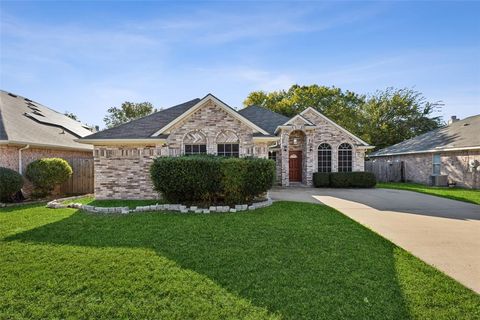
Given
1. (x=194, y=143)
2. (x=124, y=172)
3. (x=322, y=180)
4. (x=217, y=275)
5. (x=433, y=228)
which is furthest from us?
(x=322, y=180)

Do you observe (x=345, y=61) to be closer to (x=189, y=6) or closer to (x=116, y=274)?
(x=189, y=6)

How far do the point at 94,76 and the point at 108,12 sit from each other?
154 inches

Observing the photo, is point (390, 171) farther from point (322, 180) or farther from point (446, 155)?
point (322, 180)

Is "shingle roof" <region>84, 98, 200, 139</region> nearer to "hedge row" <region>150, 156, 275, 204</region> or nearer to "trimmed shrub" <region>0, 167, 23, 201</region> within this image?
"hedge row" <region>150, 156, 275, 204</region>

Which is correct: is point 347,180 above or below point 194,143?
Answer: below

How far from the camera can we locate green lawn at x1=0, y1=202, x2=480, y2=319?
3249 mm

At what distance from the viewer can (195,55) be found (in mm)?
12109

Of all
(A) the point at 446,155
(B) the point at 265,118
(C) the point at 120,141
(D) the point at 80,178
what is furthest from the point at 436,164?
(D) the point at 80,178

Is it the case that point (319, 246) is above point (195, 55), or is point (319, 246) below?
below

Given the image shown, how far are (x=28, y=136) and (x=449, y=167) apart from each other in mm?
26421

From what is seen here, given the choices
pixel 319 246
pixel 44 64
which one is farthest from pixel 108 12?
pixel 319 246

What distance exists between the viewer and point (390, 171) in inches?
895

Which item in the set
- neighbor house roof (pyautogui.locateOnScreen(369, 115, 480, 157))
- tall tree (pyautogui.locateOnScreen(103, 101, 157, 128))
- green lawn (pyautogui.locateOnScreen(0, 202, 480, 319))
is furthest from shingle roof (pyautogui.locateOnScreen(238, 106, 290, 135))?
tall tree (pyautogui.locateOnScreen(103, 101, 157, 128))

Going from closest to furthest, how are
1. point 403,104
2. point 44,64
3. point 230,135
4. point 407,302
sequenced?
point 407,302 < point 44,64 < point 230,135 < point 403,104
